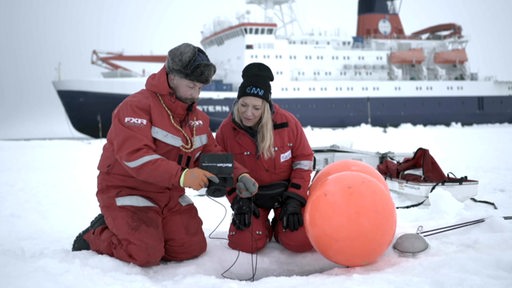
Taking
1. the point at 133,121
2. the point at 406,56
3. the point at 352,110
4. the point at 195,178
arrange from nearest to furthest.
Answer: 1. the point at 195,178
2. the point at 133,121
3. the point at 352,110
4. the point at 406,56

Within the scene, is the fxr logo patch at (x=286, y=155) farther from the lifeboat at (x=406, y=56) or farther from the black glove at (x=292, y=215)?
the lifeboat at (x=406, y=56)

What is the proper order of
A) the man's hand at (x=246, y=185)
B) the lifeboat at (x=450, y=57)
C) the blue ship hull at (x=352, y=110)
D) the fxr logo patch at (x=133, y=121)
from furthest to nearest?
1. the lifeboat at (x=450, y=57)
2. the blue ship hull at (x=352, y=110)
3. the man's hand at (x=246, y=185)
4. the fxr logo patch at (x=133, y=121)

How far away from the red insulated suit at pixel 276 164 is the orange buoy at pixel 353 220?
0.34 meters

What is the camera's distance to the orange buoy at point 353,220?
2.12m

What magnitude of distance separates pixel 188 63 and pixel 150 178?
0.61 m

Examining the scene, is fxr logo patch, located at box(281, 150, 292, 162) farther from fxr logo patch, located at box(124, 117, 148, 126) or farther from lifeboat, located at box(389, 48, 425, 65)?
lifeboat, located at box(389, 48, 425, 65)

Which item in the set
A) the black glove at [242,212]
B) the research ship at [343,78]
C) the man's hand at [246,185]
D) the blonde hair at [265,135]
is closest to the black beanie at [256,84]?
the blonde hair at [265,135]

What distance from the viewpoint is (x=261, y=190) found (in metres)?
2.68

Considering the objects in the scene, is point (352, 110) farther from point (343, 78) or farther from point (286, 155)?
point (286, 155)

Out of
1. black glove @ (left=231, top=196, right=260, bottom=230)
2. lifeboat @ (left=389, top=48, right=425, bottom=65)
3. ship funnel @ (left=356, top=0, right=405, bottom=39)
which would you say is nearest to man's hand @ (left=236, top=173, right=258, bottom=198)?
black glove @ (left=231, top=196, right=260, bottom=230)

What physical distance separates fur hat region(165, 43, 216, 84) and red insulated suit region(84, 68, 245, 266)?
0.31 ft

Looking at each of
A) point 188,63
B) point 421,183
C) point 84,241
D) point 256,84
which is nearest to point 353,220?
point 256,84

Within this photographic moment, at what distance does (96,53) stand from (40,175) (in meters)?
12.9

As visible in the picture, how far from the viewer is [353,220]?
2115 mm
